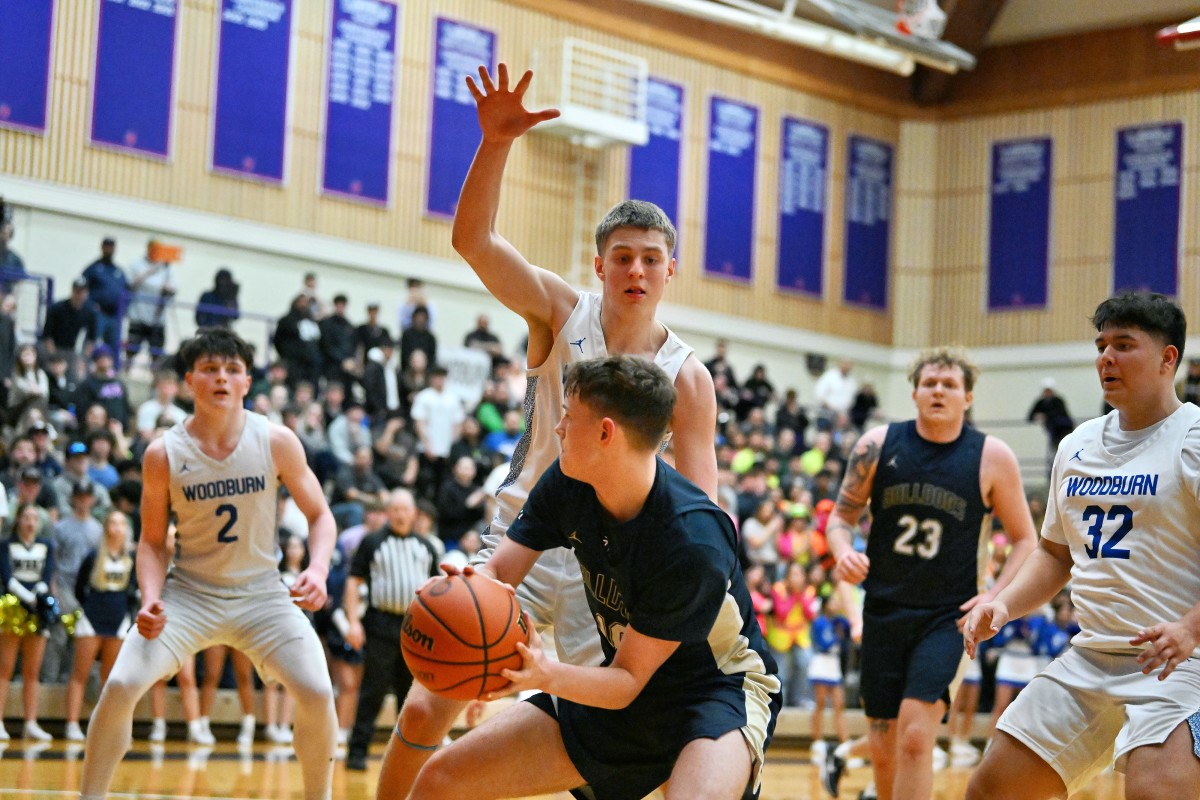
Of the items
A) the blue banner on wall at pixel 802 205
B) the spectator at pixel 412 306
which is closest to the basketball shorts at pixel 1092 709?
the spectator at pixel 412 306

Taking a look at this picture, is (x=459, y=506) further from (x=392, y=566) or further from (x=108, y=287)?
(x=108, y=287)

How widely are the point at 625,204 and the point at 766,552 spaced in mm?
10732

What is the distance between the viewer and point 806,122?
85.3 feet

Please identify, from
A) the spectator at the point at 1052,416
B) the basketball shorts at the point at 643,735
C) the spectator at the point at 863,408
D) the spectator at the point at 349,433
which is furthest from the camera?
the spectator at the point at 863,408

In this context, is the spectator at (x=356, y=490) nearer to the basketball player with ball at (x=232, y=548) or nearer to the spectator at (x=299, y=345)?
the spectator at (x=299, y=345)

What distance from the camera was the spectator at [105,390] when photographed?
563 inches

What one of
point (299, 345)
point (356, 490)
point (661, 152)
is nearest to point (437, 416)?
point (299, 345)

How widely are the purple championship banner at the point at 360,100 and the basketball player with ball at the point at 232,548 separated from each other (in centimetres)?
1404

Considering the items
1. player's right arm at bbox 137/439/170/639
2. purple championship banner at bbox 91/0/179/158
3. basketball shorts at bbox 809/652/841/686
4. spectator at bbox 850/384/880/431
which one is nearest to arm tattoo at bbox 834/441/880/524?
player's right arm at bbox 137/439/170/639

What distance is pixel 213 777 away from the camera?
9359 mm

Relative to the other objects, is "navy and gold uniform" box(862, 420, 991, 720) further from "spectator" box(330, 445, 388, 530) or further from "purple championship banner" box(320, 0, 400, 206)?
"purple championship banner" box(320, 0, 400, 206)

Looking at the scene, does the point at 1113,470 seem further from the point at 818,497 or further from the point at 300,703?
the point at 818,497

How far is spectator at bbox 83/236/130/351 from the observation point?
632 inches

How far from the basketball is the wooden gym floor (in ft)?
14.5
